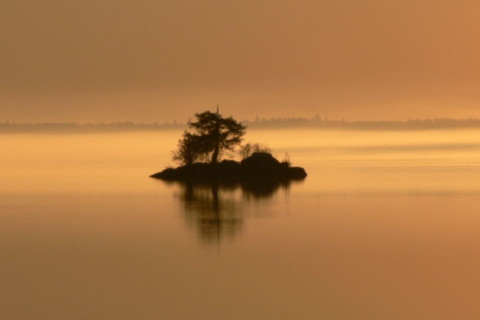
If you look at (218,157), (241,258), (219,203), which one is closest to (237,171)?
(218,157)

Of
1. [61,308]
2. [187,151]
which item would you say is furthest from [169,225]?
[187,151]

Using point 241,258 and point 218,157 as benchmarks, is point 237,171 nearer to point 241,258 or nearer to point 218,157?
point 218,157

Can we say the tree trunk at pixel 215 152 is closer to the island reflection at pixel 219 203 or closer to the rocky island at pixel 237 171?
the rocky island at pixel 237 171

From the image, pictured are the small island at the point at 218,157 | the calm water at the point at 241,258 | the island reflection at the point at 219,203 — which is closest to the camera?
the calm water at the point at 241,258

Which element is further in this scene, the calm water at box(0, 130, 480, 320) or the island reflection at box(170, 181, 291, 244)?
the island reflection at box(170, 181, 291, 244)

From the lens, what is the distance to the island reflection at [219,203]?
36.2 m

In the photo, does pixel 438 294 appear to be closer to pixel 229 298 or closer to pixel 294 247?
pixel 229 298

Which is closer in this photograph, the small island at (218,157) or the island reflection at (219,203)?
the island reflection at (219,203)

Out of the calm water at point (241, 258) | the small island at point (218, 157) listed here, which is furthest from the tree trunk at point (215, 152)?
the calm water at point (241, 258)

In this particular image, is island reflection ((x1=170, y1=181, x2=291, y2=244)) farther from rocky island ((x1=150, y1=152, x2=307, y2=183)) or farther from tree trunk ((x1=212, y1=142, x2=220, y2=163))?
tree trunk ((x1=212, y1=142, x2=220, y2=163))

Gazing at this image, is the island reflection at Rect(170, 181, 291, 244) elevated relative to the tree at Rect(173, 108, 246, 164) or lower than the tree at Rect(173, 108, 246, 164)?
lower

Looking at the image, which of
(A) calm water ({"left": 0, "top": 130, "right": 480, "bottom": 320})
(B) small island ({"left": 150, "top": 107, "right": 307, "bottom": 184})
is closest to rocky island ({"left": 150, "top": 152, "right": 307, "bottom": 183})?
(B) small island ({"left": 150, "top": 107, "right": 307, "bottom": 184})

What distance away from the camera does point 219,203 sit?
48781 millimetres

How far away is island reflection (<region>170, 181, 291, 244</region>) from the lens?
119 feet
